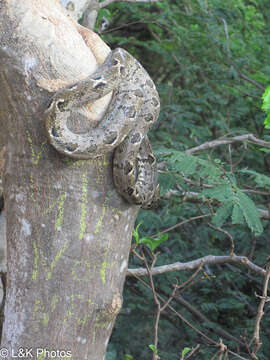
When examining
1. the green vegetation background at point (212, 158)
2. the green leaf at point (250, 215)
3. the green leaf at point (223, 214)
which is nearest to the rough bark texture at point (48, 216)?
the green leaf at point (223, 214)

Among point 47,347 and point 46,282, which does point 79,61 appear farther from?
point 47,347

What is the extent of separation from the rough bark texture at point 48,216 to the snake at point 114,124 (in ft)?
0.23

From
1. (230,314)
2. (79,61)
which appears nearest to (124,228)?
(79,61)

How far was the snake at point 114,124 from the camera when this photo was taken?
211 cm

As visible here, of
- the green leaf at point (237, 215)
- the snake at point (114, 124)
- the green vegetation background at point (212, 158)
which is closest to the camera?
the snake at point (114, 124)

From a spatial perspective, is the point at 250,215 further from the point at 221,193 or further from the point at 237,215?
the point at 221,193

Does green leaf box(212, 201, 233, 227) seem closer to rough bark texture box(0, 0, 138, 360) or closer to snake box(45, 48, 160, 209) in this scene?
snake box(45, 48, 160, 209)

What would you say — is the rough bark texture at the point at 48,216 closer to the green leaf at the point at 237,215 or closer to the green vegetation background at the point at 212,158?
the green leaf at the point at 237,215

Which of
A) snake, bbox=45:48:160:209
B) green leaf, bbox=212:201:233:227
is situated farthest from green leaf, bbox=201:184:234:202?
snake, bbox=45:48:160:209

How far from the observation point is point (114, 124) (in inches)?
89.6

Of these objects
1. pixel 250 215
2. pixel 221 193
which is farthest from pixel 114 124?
pixel 250 215

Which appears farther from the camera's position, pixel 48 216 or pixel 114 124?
pixel 114 124

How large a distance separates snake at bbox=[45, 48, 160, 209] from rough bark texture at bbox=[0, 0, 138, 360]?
0.07 metres

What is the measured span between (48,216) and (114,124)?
56cm
